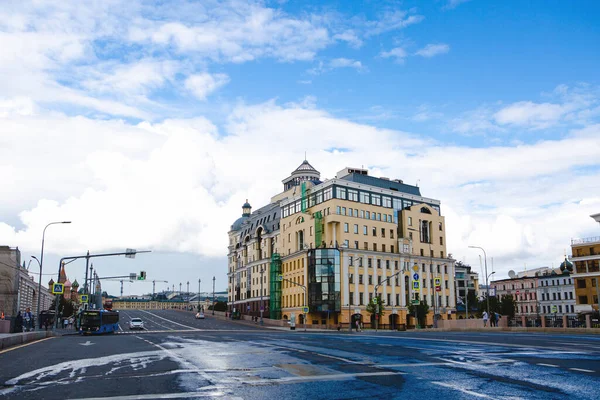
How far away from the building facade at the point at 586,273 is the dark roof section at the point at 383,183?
92.0 feet

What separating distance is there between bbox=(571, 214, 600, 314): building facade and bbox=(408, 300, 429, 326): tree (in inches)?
835

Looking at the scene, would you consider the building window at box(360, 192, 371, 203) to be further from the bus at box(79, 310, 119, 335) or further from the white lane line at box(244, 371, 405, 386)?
the white lane line at box(244, 371, 405, 386)

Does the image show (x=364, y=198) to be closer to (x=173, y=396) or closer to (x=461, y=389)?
(x=461, y=389)

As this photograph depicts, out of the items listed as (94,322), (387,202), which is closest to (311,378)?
(94,322)

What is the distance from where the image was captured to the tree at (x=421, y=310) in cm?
8319

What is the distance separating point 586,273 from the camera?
80.1m

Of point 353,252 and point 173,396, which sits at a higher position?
point 353,252

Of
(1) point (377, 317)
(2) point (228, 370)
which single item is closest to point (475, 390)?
(2) point (228, 370)

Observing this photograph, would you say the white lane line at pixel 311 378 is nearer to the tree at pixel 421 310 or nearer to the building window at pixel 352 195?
the tree at pixel 421 310

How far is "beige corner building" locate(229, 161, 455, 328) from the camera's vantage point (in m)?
83.2

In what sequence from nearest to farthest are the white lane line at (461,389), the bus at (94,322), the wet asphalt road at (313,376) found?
1. the white lane line at (461,389)
2. the wet asphalt road at (313,376)
3. the bus at (94,322)

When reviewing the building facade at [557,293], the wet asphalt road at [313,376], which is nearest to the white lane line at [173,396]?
the wet asphalt road at [313,376]

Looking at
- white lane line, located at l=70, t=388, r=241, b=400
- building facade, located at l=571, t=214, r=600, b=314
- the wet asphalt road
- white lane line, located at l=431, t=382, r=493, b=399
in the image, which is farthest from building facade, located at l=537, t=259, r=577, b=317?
white lane line, located at l=70, t=388, r=241, b=400

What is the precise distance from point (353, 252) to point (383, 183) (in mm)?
15593
